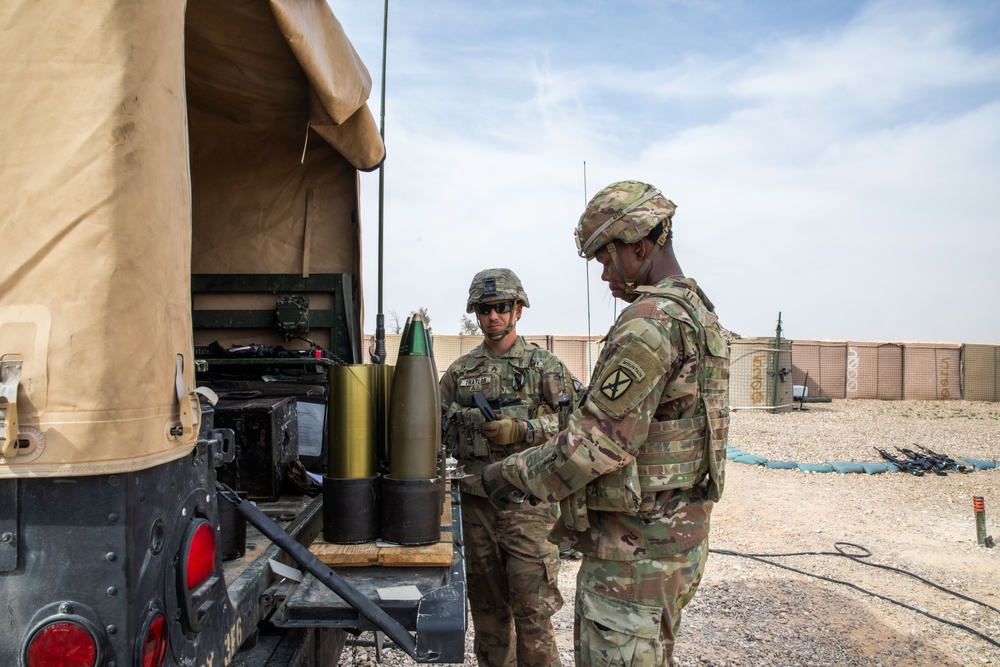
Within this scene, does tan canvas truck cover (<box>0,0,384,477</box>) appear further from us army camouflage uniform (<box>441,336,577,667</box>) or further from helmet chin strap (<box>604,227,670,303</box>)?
us army camouflage uniform (<box>441,336,577,667</box>)

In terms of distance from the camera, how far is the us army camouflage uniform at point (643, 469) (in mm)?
2084

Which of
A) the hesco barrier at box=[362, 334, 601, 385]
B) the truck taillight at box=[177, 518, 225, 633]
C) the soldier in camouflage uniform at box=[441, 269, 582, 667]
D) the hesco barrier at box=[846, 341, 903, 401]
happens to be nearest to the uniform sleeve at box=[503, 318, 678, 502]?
the soldier in camouflage uniform at box=[441, 269, 582, 667]

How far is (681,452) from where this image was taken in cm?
217

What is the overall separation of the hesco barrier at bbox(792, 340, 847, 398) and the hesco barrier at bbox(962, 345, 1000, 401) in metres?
3.61

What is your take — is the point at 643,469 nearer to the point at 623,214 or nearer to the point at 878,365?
the point at 623,214

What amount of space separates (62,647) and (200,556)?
0.90 ft

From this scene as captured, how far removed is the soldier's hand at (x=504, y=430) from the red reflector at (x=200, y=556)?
75.7 inches

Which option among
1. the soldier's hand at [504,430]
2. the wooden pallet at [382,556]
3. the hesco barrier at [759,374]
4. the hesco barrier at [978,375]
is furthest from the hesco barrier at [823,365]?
the wooden pallet at [382,556]

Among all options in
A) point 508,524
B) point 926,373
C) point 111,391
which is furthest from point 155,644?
point 926,373

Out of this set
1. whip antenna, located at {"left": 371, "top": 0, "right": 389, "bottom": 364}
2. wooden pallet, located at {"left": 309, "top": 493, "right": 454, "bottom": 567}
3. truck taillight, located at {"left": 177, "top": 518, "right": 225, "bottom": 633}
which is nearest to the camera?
truck taillight, located at {"left": 177, "top": 518, "right": 225, "bottom": 633}

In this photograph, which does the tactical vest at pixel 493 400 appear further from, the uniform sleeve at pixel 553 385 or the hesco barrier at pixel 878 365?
the hesco barrier at pixel 878 365

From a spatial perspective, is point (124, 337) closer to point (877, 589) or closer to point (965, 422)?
point (877, 589)

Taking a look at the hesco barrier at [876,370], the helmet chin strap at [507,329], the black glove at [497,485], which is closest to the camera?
the black glove at [497,485]

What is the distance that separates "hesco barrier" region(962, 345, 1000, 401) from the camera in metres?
20.2
